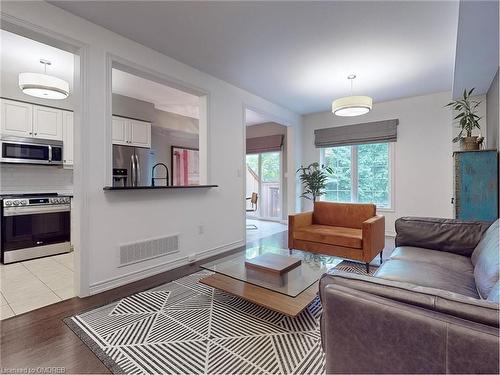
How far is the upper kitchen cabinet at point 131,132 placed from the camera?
4457 millimetres

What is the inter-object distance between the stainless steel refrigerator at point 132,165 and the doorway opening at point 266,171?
249cm

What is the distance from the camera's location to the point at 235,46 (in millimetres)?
2898

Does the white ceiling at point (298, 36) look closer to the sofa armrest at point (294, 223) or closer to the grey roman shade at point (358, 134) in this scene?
the grey roman shade at point (358, 134)

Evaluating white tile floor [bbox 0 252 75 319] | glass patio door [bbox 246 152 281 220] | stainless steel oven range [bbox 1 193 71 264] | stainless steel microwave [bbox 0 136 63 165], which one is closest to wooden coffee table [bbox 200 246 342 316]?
white tile floor [bbox 0 252 75 319]

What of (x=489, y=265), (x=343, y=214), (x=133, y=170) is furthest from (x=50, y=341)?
(x=343, y=214)

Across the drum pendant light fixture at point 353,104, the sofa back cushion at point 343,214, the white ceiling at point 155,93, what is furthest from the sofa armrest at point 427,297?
the white ceiling at point 155,93

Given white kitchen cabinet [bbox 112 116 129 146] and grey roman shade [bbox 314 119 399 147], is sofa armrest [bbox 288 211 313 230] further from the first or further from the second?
white kitchen cabinet [bbox 112 116 129 146]

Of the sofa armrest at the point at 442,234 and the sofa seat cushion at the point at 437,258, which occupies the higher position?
the sofa armrest at the point at 442,234

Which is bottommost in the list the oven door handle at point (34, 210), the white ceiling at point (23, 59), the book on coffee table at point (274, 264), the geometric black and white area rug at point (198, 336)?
the geometric black and white area rug at point (198, 336)

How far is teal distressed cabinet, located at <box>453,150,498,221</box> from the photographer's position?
2.81 meters

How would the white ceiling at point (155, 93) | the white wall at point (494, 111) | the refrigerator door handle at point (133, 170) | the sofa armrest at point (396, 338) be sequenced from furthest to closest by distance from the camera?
the refrigerator door handle at point (133, 170) → the white ceiling at point (155, 93) → the white wall at point (494, 111) → the sofa armrest at point (396, 338)

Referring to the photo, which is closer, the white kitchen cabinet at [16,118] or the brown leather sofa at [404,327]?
the brown leather sofa at [404,327]

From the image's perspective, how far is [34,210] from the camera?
3.58 m

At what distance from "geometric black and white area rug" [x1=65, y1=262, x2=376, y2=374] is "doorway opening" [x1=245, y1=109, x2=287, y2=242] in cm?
408
